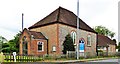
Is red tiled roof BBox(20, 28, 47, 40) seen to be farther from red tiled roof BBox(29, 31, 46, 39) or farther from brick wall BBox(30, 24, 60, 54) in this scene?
brick wall BBox(30, 24, 60, 54)

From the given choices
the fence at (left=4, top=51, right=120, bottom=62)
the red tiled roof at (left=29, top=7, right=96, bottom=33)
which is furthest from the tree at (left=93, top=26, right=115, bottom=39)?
the red tiled roof at (left=29, top=7, right=96, bottom=33)

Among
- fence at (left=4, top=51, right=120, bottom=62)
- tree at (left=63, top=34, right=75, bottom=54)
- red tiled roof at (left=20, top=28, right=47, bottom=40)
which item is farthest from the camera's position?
tree at (left=63, top=34, right=75, bottom=54)

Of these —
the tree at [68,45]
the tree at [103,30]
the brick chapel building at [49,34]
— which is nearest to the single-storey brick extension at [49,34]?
the brick chapel building at [49,34]

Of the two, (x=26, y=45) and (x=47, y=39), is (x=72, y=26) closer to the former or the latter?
(x=47, y=39)

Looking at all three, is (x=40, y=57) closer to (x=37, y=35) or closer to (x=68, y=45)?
(x=37, y=35)

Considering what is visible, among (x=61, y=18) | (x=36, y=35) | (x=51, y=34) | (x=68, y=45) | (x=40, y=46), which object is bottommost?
(x=40, y=46)

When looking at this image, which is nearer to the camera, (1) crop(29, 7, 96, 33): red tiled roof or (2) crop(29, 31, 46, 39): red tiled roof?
(2) crop(29, 31, 46, 39): red tiled roof

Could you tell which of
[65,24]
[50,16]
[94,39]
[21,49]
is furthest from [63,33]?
[94,39]

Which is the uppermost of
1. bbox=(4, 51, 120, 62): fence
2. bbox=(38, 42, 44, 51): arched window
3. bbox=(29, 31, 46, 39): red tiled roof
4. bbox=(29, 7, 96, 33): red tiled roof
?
bbox=(29, 7, 96, 33): red tiled roof

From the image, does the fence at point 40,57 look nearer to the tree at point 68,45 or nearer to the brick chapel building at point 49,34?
the tree at point 68,45

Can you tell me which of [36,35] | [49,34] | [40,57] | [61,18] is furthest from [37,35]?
[40,57]

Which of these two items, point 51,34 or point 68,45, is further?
point 51,34

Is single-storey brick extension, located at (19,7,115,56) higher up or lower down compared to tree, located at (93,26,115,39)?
lower down

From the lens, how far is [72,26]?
40469mm
